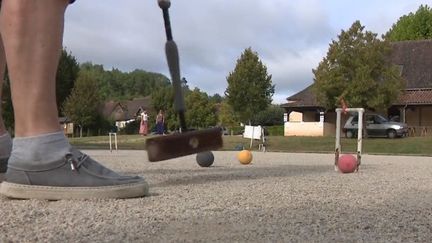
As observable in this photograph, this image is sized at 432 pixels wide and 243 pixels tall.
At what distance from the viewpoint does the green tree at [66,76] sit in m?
64.4

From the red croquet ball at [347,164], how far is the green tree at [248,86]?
43.0 meters

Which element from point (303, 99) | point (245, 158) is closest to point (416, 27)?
point (303, 99)

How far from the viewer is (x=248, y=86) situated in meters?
51.6

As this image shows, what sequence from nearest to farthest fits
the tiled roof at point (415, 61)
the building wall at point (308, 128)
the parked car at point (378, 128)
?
1. the parked car at point (378, 128)
2. the tiled roof at point (415, 61)
3. the building wall at point (308, 128)

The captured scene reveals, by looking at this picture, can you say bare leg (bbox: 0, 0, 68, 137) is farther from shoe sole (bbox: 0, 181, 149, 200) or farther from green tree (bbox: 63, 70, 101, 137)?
green tree (bbox: 63, 70, 101, 137)

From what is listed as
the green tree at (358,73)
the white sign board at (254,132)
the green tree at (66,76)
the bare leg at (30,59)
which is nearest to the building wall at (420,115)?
the green tree at (358,73)

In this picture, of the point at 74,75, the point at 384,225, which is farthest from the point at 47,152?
the point at 74,75

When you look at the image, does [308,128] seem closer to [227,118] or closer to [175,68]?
[227,118]

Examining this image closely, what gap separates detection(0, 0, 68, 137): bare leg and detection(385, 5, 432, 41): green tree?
207 ft

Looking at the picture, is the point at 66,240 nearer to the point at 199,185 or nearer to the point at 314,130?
the point at 199,185

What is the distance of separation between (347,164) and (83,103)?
57.7 m

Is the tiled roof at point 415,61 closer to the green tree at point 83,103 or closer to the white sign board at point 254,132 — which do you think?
the white sign board at point 254,132

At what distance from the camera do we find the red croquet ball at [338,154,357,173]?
324 inches

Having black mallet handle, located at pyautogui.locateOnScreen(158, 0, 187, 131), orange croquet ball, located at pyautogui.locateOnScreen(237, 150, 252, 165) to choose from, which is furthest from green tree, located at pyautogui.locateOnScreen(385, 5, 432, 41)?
black mallet handle, located at pyautogui.locateOnScreen(158, 0, 187, 131)
